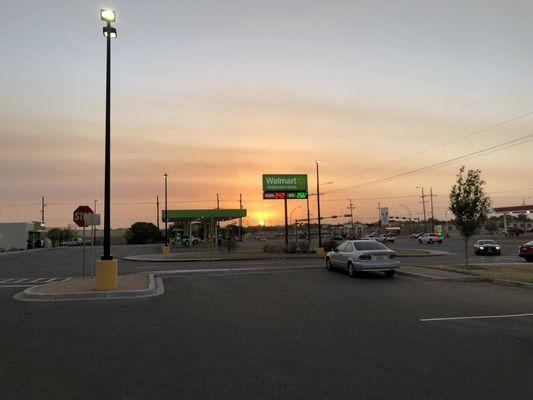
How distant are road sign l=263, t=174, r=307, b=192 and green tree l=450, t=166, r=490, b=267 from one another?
22647 mm

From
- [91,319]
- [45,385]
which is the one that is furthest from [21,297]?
[45,385]

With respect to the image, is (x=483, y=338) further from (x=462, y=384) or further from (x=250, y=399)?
(x=250, y=399)

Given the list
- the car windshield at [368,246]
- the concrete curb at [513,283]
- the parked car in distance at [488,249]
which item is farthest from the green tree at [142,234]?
the concrete curb at [513,283]

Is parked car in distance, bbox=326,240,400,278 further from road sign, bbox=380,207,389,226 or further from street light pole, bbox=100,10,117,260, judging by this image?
road sign, bbox=380,207,389,226

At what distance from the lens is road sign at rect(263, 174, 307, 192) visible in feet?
140

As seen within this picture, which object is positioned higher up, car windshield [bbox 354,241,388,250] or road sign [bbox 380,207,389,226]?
road sign [bbox 380,207,389,226]

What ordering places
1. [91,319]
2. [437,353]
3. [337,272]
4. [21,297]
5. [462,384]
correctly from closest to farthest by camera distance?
[462,384] < [437,353] < [91,319] < [21,297] < [337,272]

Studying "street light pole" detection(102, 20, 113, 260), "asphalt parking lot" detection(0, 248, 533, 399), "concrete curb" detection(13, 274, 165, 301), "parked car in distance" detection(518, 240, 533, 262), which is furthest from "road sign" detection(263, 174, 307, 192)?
"asphalt parking lot" detection(0, 248, 533, 399)

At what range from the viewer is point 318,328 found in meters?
8.38

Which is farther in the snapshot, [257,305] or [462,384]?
[257,305]

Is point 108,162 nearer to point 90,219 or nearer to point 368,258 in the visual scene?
point 90,219

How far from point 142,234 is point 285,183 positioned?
73708 mm

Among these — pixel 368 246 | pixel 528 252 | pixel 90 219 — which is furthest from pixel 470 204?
pixel 90 219

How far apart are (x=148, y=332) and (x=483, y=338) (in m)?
5.90
